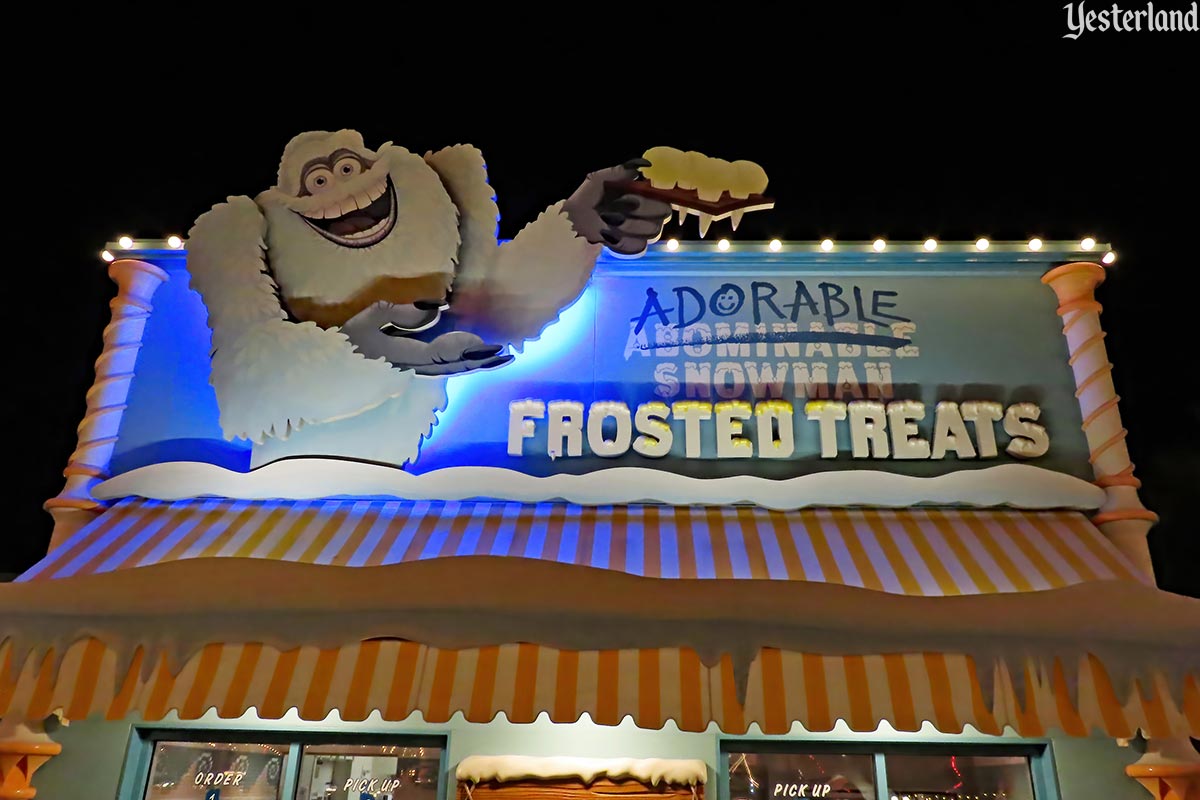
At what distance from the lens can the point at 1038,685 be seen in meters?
3.62

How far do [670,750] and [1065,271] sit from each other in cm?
439

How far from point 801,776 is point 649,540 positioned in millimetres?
1869

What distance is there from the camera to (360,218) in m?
5.79

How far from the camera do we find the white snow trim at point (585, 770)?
475 centimetres

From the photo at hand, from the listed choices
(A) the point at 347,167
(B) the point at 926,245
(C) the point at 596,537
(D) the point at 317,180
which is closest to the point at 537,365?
(C) the point at 596,537

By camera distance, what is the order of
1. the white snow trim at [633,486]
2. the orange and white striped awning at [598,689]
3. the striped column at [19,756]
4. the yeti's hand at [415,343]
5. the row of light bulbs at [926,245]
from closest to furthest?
the orange and white striped awning at [598,689], the striped column at [19,756], the white snow trim at [633,486], the yeti's hand at [415,343], the row of light bulbs at [926,245]

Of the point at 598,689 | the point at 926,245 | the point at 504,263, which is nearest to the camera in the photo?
the point at 598,689

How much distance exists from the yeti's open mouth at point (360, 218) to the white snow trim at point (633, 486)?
5.46ft

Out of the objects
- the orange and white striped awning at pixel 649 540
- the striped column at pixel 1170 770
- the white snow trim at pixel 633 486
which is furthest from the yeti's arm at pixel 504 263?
the striped column at pixel 1170 770

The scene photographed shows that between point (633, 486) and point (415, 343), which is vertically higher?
point (415, 343)

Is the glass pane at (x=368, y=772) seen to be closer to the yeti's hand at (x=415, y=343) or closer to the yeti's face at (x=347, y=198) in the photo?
the yeti's hand at (x=415, y=343)

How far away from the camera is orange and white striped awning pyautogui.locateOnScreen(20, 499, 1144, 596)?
14.6ft

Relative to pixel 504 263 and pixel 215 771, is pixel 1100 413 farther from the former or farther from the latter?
pixel 215 771

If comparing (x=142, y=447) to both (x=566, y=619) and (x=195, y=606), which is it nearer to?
(x=195, y=606)
